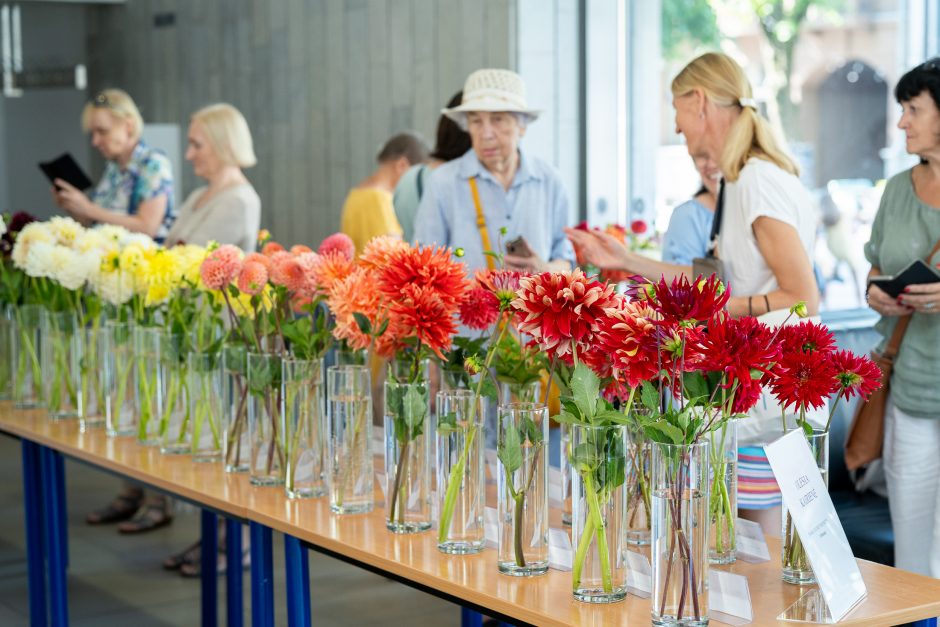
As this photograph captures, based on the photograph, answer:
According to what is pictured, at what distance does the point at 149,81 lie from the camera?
10477mm

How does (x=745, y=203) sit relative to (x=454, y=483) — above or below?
above

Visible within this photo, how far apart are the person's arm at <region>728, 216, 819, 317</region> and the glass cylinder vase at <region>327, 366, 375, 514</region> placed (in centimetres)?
106

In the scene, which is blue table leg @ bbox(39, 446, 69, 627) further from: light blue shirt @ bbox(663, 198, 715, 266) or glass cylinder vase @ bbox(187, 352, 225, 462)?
light blue shirt @ bbox(663, 198, 715, 266)

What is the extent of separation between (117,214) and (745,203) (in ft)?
10.5

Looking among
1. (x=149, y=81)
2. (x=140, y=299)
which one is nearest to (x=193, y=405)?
(x=140, y=299)

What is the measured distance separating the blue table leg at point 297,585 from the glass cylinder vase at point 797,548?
879 mm

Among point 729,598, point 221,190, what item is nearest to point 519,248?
point 221,190

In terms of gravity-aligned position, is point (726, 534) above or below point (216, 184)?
below

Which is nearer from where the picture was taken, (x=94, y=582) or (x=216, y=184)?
(x=94, y=582)

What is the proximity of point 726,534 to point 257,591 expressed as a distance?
0.97 m

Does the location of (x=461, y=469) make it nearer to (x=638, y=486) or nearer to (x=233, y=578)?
(x=638, y=486)

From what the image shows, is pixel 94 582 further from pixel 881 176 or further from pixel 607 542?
pixel 881 176

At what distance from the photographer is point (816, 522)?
176 centimetres

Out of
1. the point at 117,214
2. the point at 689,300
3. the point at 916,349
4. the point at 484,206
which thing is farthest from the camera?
the point at 117,214
